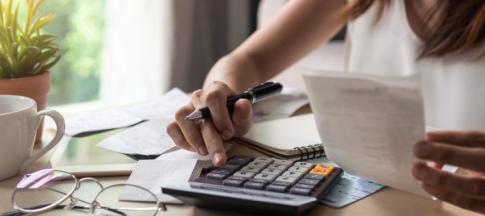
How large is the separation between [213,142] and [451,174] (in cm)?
29

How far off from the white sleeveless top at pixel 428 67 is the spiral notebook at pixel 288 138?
23 centimetres

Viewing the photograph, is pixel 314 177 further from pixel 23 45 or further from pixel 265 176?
pixel 23 45

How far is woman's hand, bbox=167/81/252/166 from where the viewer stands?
2.43 ft

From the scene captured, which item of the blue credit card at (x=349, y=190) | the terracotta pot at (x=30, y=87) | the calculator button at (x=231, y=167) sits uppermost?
the terracotta pot at (x=30, y=87)

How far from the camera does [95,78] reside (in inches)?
83.7

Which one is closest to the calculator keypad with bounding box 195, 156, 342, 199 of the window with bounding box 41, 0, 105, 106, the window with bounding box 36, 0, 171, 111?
the window with bounding box 36, 0, 171, 111

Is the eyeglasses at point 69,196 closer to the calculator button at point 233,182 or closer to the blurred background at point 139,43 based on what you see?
the calculator button at point 233,182

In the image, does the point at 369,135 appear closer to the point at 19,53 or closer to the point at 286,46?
the point at 19,53

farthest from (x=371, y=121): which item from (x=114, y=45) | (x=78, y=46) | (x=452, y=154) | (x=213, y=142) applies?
(x=78, y=46)

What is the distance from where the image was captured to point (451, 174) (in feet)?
1.81

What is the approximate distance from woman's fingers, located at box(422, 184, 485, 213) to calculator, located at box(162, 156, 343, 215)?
0.10m

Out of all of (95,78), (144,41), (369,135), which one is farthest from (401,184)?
(95,78)

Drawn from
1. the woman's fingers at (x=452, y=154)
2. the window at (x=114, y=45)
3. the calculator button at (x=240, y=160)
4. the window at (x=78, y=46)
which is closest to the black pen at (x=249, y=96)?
the calculator button at (x=240, y=160)

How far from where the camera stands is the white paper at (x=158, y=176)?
618mm
